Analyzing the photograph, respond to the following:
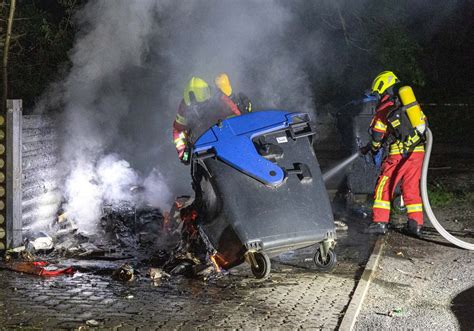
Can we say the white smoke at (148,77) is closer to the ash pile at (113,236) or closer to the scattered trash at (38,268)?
the ash pile at (113,236)

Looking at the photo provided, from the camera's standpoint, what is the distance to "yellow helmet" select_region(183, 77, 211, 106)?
6.83 metres

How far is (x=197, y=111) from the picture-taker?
22.7ft

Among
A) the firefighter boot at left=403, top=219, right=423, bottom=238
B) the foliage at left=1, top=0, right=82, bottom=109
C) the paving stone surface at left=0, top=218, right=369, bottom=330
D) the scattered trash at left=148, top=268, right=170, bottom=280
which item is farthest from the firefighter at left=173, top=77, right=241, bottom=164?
the foliage at left=1, top=0, right=82, bottom=109

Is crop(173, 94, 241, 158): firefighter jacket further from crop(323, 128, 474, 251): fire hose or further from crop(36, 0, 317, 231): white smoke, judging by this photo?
crop(323, 128, 474, 251): fire hose

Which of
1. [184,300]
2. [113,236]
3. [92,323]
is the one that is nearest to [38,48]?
[113,236]

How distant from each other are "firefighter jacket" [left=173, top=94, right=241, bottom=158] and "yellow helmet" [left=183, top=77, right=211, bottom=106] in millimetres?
61

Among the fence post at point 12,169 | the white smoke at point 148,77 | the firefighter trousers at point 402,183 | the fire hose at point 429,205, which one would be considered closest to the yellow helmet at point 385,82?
the fire hose at point 429,205

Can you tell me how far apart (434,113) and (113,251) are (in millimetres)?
16341

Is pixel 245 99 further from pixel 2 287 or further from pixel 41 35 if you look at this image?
pixel 41 35

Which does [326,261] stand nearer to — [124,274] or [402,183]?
[124,274]

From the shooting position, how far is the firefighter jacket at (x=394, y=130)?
755 cm

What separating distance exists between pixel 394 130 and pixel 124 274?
12.4 ft

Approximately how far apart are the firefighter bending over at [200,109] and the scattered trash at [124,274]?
1.49m

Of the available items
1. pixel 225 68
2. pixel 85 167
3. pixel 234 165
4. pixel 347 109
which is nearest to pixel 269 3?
pixel 225 68
